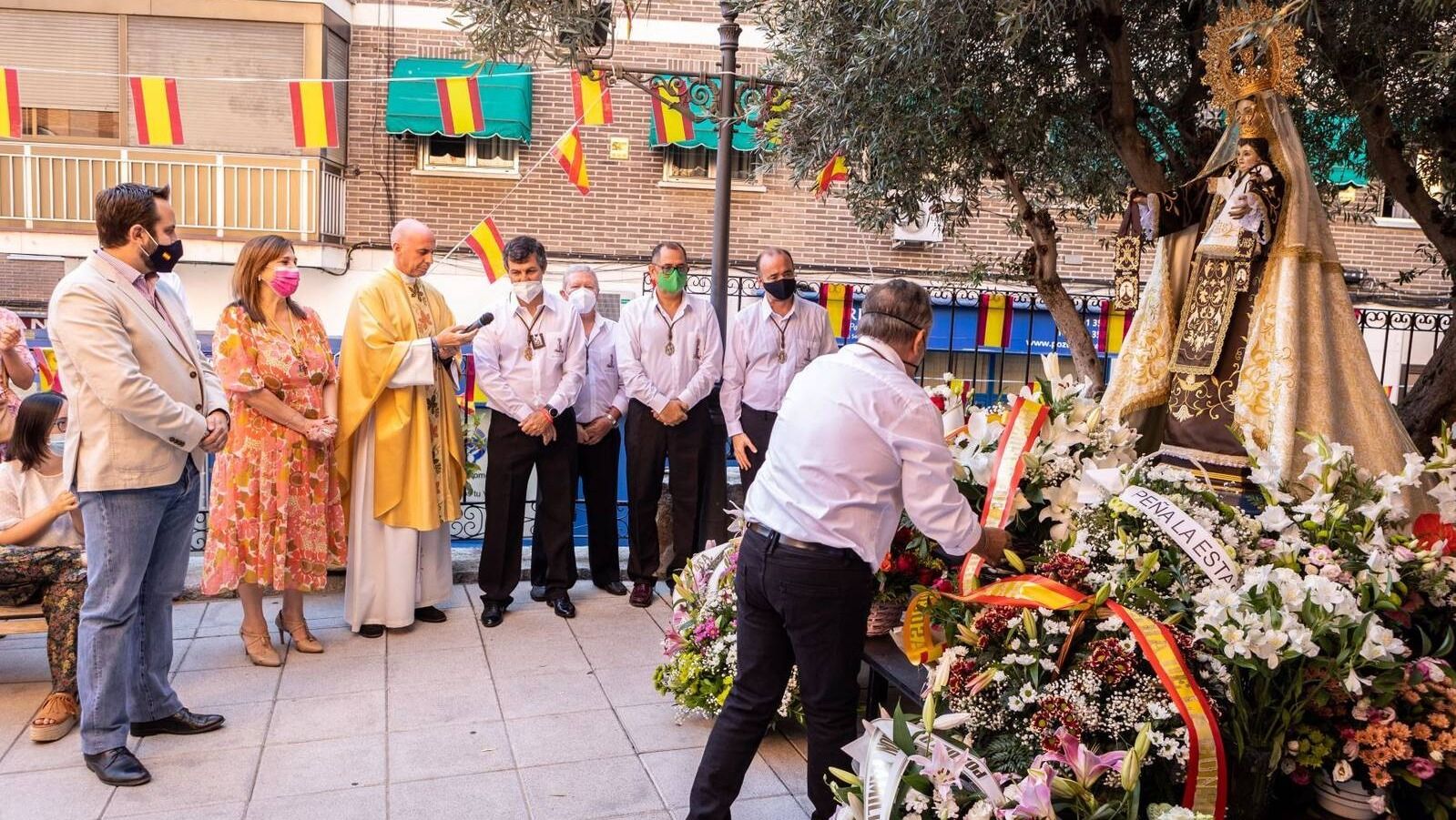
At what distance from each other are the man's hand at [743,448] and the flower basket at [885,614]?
7.54 feet

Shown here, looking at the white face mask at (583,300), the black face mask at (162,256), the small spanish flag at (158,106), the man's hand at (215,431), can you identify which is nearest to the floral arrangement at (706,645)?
the man's hand at (215,431)

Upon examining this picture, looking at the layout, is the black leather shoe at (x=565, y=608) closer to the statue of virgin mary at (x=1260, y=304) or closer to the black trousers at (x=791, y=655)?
the black trousers at (x=791, y=655)

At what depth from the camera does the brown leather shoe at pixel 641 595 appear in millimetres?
6316

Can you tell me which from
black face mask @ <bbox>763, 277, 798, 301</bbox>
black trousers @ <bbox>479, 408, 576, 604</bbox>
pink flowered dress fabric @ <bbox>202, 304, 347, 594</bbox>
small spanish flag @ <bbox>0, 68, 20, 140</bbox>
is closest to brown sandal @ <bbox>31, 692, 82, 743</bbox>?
pink flowered dress fabric @ <bbox>202, 304, 347, 594</bbox>

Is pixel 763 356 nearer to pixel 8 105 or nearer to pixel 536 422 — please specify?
pixel 536 422

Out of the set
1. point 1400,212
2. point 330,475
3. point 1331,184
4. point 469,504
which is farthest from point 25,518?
point 1400,212

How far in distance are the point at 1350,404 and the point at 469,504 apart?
4.92m

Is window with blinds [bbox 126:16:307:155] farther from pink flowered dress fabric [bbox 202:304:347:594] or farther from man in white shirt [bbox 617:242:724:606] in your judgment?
pink flowered dress fabric [bbox 202:304:347:594]

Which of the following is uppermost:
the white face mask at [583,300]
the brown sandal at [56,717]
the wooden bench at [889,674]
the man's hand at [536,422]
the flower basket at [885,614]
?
the white face mask at [583,300]

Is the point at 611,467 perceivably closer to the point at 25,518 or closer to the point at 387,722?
the point at 387,722

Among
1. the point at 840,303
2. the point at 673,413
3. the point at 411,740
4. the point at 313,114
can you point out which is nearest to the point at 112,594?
the point at 411,740

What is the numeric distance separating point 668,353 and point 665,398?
25 cm

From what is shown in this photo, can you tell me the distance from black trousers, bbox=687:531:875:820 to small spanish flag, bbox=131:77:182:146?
778 centimetres

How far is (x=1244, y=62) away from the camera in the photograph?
4.50 m
